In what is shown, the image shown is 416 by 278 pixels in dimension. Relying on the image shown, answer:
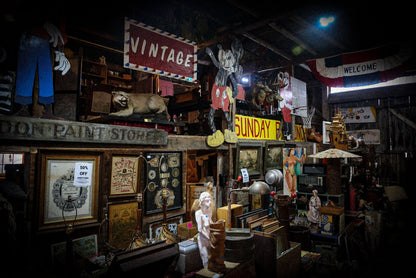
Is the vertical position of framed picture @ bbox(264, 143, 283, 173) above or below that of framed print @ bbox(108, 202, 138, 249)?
above

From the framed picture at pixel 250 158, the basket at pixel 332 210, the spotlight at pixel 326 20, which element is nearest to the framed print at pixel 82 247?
the framed picture at pixel 250 158

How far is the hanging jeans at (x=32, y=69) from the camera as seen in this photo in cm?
355

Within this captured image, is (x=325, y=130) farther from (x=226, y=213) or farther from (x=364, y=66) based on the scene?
(x=226, y=213)

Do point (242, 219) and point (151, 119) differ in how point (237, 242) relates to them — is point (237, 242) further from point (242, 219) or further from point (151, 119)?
point (151, 119)

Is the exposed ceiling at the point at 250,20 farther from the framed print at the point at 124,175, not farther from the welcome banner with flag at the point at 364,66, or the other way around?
the framed print at the point at 124,175

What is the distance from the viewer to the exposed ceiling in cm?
569

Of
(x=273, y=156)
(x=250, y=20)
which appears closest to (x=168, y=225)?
(x=273, y=156)

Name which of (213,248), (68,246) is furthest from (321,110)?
(68,246)

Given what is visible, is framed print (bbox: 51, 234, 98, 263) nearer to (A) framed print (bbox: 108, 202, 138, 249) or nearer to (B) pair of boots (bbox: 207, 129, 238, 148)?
(A) framed print (bbox: 108, 202, 138, 249)

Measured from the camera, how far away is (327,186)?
23.6ft

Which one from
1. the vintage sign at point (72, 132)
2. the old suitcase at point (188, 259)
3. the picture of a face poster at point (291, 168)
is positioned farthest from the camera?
the picture of a face poster at point (291, 168)

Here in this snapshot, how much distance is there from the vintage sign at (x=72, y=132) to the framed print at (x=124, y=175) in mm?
346

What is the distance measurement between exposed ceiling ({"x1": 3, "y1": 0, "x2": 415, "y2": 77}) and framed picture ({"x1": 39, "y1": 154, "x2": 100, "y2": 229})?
3.00 m

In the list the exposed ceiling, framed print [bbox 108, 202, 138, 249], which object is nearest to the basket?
the exposed ceiling
